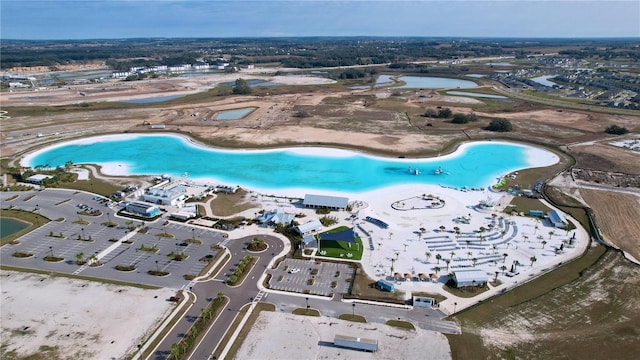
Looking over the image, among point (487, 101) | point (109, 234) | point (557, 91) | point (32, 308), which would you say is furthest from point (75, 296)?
point (557, 91)

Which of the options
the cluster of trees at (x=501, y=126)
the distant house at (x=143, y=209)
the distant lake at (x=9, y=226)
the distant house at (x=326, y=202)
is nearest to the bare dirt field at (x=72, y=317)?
the distant lake at (x=9, y=226)

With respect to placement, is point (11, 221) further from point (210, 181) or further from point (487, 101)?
point (487, 101)

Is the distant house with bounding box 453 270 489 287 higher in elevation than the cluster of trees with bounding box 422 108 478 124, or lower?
lower

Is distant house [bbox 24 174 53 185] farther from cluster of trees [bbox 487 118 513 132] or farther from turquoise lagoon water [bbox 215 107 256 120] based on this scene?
cluster of trees [bbox 487 118 513 132]

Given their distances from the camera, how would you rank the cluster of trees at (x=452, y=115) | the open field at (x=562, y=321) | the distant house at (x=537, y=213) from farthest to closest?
1. the cluster of trees at (x=452, y=115)
2. the distant house at (x=537, y=213)
3. the open field at (x=562, y=321)

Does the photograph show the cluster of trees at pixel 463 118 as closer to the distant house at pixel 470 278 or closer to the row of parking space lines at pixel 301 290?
the distant house at pixel 470 278

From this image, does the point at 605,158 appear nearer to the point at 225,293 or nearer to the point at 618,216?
the point at 618,216

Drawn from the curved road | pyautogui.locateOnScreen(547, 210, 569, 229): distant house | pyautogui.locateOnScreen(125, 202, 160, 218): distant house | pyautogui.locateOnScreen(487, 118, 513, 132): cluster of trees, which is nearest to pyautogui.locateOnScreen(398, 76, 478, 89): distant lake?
pyautogui.locateOnScreen(487, 118, 513, 132): cluster of trees
